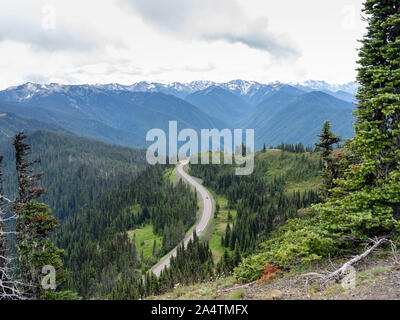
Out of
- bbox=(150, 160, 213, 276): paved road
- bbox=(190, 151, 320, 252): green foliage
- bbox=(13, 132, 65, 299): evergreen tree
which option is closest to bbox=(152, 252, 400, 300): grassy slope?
bbox=(13, 132, 65, 299): evergreen tree

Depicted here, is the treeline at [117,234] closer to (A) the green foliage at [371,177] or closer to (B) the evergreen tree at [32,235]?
(B) the evergreen tree at [32,235]

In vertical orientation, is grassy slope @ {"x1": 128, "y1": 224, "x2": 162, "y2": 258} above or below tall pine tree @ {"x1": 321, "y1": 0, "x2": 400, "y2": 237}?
below

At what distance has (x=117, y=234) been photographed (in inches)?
5576

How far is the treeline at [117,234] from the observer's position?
344 feet

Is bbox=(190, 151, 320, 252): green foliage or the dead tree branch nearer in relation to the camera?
the dead tree branch

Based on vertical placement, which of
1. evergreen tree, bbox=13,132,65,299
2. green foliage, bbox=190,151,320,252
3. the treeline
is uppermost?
evergreen tree, bbox=13,132,65,299

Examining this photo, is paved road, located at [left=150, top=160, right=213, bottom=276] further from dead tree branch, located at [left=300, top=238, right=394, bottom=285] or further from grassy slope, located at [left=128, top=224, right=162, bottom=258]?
dead tree branch, located at [left=300, top=238, right=394, bottom=285]

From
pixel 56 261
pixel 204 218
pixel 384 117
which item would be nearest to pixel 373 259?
pixel 384 117

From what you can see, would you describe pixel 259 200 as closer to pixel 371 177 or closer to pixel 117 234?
pixel 117 234

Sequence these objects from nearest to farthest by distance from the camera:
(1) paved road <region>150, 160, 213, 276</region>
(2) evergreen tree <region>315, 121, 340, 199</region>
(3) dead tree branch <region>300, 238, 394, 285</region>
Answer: (3) dead tree branch <region>300, 238, 394, 285</region>, (2) evergreen tree <region>315, 121, 340, 199</region>, (1) paved road <region>150, 160, 213, 276</region>

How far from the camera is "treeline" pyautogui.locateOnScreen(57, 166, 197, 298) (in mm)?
104725

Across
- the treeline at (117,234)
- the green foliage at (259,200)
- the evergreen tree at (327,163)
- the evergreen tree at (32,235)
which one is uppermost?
the evergreen tree at (327,163)

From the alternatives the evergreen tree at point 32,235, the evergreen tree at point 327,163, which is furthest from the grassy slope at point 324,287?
the evergreen tree at point 327,163
